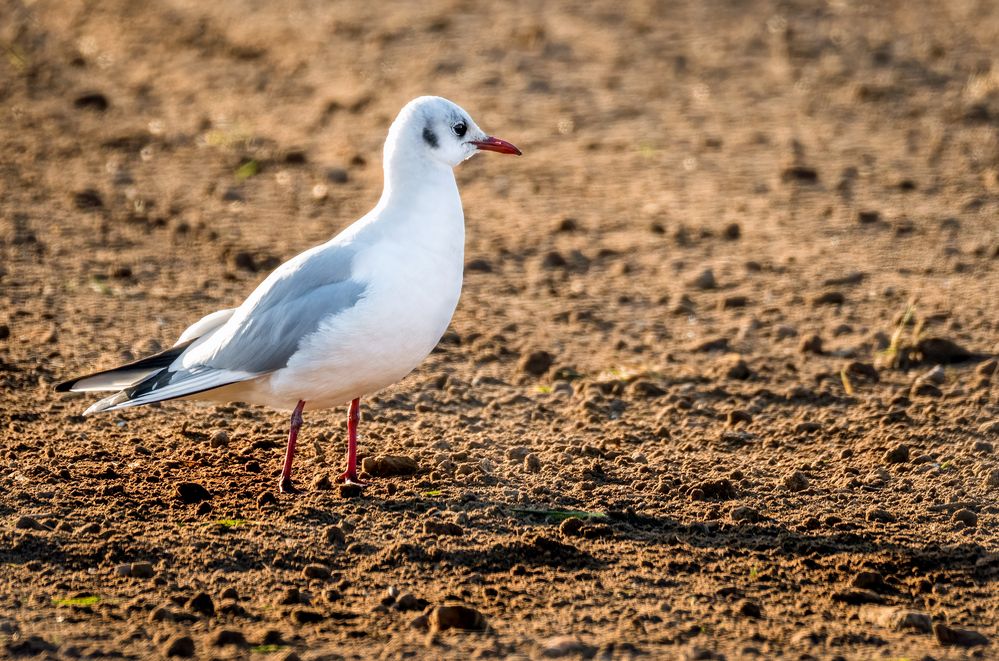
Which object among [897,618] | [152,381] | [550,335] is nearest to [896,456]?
[897,618]

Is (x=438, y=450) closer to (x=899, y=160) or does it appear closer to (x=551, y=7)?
(x=899, y=160)

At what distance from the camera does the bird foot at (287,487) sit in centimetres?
600

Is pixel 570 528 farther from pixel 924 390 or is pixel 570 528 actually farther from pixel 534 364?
pixel 924 390

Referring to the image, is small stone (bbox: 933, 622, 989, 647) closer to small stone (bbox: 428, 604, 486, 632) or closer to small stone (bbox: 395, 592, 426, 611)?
Result: small stone (bbox: 428, 604, 486, 632)

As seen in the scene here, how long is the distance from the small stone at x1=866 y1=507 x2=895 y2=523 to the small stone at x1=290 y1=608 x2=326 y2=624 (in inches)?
91.2

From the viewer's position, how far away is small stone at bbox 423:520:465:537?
555 centimetres

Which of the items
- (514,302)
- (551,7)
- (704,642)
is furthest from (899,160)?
(704,642)

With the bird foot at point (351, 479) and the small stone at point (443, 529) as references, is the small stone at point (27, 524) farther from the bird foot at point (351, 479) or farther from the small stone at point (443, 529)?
the small stone at point (443, 529)

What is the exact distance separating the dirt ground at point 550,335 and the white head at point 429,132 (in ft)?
4.35

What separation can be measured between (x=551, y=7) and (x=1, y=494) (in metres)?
9.87

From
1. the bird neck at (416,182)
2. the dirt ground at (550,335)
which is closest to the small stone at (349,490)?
the dirt ground at (550,335)

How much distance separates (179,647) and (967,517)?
3132 mm

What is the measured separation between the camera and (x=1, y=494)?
5871 mm

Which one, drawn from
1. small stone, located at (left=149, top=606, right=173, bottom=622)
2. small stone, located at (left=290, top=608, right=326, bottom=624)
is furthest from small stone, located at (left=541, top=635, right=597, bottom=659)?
small stone, located at (left=149, top=606, right=173, bottom=622)
